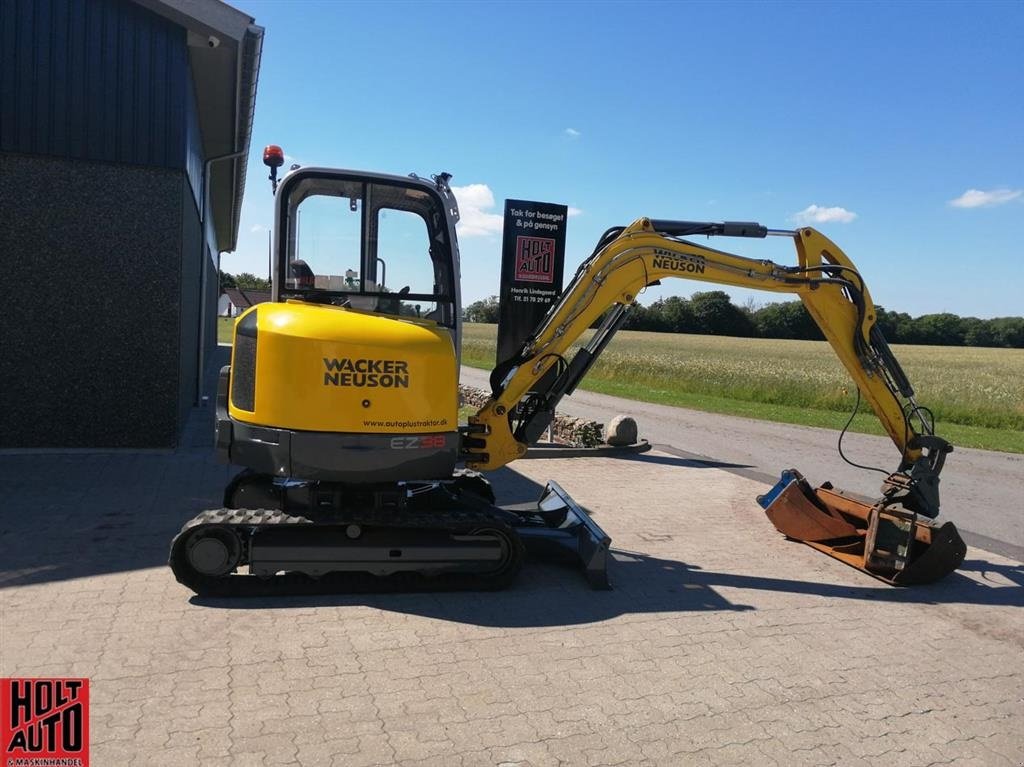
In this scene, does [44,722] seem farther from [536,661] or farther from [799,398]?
[799,398]

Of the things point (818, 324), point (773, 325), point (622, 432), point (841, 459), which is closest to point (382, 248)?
point (818, 324)

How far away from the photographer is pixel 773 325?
275 ft

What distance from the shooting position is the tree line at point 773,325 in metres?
83.1

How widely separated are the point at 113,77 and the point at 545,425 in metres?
7.15

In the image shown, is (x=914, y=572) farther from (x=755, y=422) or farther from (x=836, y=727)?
(x=755, y=422)

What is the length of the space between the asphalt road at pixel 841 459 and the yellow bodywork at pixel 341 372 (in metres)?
6.00

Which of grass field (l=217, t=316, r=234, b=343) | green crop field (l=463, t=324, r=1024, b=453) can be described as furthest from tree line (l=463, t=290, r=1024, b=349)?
green crop field (l=463, t=324, r=1024, b=453)

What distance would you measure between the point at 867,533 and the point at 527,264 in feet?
17.9

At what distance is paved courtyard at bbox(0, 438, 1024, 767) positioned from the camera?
3.44 m

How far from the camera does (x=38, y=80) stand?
28.8 feet

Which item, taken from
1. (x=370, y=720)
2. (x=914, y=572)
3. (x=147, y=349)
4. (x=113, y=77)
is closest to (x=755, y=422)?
(x=914, y=572)

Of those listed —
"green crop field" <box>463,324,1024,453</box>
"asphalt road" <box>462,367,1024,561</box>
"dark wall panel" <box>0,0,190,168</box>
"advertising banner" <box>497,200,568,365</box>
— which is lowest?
"asphalt road" <box>462,367,1024,561</box>

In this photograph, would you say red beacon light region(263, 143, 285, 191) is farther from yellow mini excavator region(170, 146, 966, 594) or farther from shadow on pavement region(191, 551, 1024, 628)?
shadow on pavement region(191, 551, 1024, 628)

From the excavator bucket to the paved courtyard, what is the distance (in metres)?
0.26
